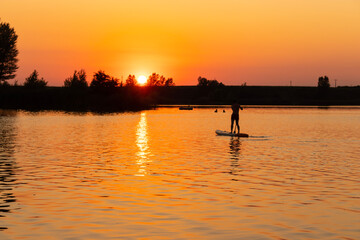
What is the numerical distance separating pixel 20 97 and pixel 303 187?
11017cm

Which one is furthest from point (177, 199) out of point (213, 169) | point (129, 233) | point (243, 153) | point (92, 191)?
point (243, 153)

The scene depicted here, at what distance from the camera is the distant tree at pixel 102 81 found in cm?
13388

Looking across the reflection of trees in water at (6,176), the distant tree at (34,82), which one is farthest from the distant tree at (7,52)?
the reflection of trees in water at (6,176)

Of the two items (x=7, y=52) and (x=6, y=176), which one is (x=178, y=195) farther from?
(x=7, y=52)

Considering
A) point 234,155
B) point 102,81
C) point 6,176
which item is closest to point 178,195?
point 6,176

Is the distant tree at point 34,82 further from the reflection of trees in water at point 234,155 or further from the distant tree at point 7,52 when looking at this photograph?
the reflection of trees in water at point 234,155

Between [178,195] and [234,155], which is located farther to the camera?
[234,155]

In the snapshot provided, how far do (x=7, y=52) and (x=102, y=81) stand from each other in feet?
73.3

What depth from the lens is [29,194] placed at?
1658cm

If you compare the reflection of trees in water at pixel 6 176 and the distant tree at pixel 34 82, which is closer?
the reflection of trees in water at pixel 6 176

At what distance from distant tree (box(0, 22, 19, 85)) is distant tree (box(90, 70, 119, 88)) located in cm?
1826

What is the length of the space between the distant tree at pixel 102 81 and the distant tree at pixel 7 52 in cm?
1826

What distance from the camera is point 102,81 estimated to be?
440 feet

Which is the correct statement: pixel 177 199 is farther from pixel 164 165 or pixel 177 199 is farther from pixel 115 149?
pixel 115 149
